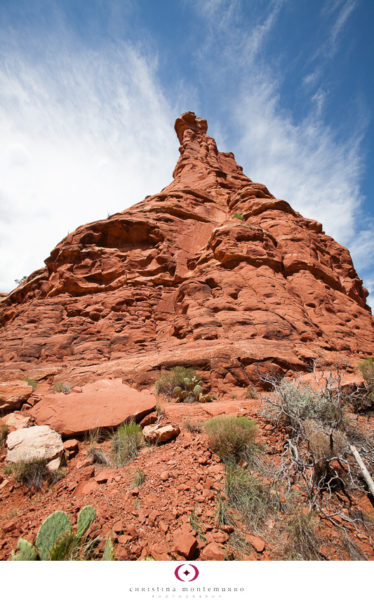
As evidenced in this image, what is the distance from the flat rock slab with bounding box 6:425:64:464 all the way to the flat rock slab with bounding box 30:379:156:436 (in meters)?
0.26

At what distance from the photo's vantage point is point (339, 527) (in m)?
2.32

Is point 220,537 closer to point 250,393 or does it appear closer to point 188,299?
point 250,393

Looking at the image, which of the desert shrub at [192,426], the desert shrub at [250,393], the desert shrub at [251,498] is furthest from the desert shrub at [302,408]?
the desert shrub at [250,393]

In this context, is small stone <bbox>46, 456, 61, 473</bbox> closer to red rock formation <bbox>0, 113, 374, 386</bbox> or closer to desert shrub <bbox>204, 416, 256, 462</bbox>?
desert shrub <bbox>204, 416, 256, 462</bbox>

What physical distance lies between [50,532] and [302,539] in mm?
2132

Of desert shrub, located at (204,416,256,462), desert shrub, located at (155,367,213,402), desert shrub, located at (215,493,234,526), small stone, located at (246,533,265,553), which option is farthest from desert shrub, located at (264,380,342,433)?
desert shrub, located at (155,367,213,402)

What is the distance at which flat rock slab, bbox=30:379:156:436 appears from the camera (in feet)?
14.4

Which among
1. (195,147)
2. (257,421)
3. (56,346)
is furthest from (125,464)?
(195,147)

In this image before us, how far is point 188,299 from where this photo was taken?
9812mm

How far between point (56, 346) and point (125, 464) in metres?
7.71

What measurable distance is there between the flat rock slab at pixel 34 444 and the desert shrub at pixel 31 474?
0.08 metres

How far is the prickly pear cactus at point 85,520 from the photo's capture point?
2105 mm

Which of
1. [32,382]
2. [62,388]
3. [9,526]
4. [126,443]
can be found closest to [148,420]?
[126,443]
